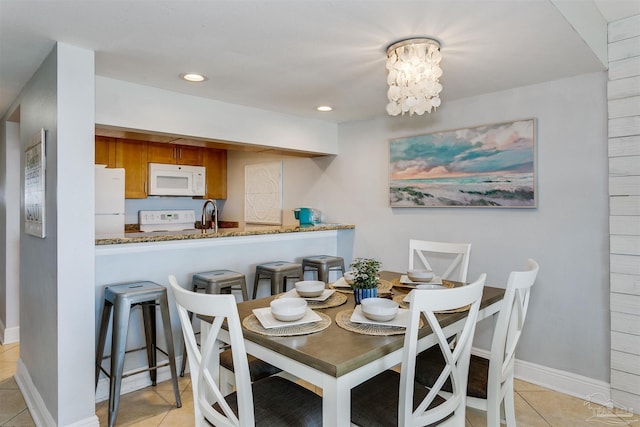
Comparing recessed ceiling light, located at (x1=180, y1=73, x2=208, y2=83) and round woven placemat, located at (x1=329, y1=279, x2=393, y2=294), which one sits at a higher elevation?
recessed ceiling light, located at (x1=180, y1=73, x2=208, y2=83)

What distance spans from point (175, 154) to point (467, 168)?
3.71 meters

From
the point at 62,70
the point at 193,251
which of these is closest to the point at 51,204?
the point at 62,70

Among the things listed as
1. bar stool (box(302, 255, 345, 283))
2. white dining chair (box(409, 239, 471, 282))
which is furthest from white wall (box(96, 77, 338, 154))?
white dining chair (box(409, 239, 471, 282))

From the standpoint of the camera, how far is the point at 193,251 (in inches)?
117

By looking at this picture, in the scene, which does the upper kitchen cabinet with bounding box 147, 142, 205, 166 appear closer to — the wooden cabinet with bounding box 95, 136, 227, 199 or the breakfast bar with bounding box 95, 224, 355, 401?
the wooden cabinet with bounding box 95, 136, 227, 199

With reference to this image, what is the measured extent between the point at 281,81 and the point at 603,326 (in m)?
2.69

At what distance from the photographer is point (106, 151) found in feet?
14.7

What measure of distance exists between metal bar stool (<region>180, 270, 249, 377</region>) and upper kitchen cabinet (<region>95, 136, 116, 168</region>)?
245cm

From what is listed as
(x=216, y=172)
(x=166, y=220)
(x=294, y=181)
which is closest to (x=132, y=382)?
(x=294, y=181)

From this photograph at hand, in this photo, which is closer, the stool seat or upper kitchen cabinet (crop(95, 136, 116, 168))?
the stool seat

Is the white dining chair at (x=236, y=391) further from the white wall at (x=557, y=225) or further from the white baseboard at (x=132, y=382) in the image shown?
the white wall at (x=557, y=225)

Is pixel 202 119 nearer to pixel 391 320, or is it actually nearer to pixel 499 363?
pixel 391 320

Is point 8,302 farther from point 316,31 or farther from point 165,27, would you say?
point 316,31

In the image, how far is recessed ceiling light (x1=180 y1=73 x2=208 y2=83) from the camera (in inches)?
99.2
